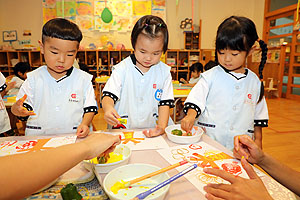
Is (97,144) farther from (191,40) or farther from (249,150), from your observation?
(191,40)

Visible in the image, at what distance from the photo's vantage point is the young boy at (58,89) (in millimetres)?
1180

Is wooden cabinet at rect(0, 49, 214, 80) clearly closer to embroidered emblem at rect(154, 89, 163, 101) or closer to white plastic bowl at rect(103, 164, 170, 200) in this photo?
embroidered emblem at rect(154, 89, 163, 101)

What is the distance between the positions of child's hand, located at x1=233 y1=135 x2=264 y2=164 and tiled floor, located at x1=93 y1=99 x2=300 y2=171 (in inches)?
68.3

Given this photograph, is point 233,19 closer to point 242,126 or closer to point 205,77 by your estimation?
point 205,77

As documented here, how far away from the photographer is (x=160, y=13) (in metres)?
7.12

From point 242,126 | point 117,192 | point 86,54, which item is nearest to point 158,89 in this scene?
point 242,126

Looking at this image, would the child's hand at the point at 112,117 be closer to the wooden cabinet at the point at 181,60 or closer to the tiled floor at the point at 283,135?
the tiled floor at the point at 283,135

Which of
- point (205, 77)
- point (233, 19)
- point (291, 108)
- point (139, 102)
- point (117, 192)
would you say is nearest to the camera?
point (117, 192)

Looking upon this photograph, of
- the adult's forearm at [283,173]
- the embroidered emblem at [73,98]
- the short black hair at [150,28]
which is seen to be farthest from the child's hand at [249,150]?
the embroidered emblem at [73,98]

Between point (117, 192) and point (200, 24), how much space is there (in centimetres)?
752

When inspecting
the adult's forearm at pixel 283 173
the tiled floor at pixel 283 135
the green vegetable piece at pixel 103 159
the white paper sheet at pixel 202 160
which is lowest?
the tiled floor at pixel 283 135

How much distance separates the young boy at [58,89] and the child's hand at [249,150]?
858 millimetres

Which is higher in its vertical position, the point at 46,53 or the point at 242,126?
the point at 46,53

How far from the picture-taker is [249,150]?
0.80m
